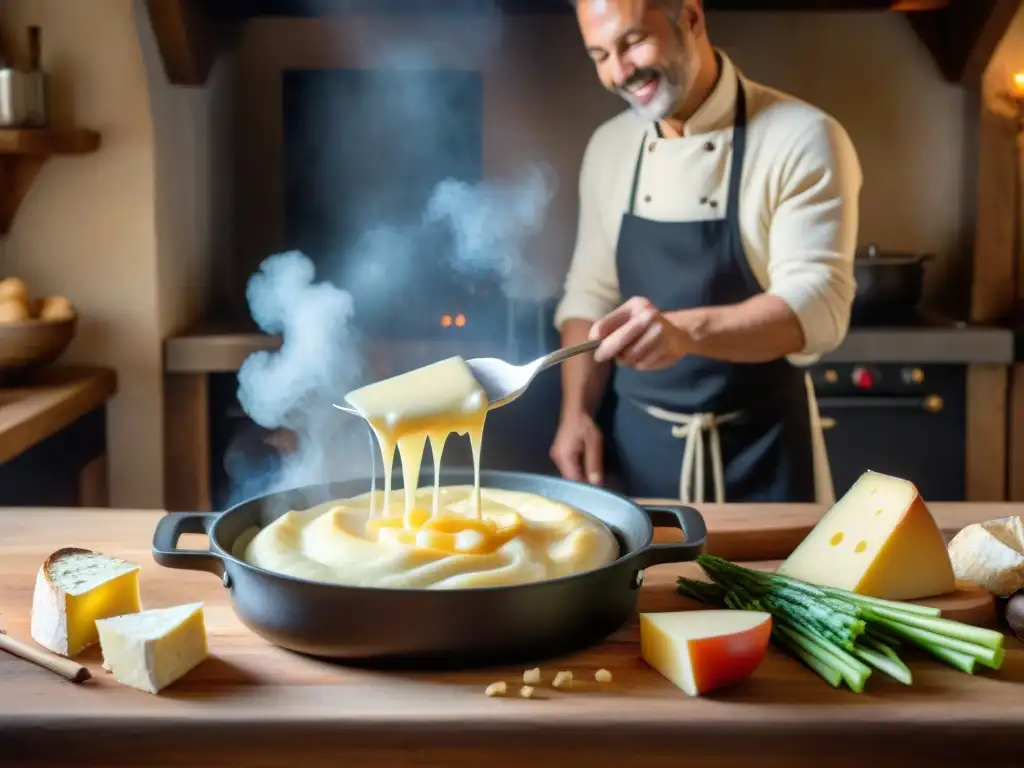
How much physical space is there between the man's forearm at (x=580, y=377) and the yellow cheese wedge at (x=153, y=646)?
1.58 metres

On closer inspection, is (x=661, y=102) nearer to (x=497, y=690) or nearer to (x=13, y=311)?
(x=13, y=311)

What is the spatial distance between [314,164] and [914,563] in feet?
8.13

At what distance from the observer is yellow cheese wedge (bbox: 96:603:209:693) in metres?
1.08

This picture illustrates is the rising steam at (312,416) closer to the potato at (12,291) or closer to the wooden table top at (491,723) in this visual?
the potato at (12,291)

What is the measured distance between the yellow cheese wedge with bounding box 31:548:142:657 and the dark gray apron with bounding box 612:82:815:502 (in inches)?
59.2

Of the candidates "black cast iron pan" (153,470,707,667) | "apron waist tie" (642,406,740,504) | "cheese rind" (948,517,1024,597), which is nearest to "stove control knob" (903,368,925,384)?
"apron waist tie" (642,406,740,504)

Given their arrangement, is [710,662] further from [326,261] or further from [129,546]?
[326,261]

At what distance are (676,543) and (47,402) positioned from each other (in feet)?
5.38

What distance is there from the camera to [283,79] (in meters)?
3.30

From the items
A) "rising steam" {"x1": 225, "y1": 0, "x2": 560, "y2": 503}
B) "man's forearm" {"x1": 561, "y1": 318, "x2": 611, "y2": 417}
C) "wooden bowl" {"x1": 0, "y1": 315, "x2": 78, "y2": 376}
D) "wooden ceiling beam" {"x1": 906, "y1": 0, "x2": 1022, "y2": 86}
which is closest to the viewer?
"wooden bowl" {"x1": 0, "y1": 315, "x2": 78, "y2": 376}

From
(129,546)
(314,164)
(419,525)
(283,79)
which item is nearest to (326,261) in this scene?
(314,164)

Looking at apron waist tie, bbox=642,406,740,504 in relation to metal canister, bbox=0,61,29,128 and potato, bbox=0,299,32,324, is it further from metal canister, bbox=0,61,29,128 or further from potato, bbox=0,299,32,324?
metal canister, bbox=0,61,29,128

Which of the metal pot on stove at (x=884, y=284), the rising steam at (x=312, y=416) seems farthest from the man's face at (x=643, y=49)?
the metal pot on stove at (x=884, y=284)

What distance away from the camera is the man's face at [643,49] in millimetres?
2332
